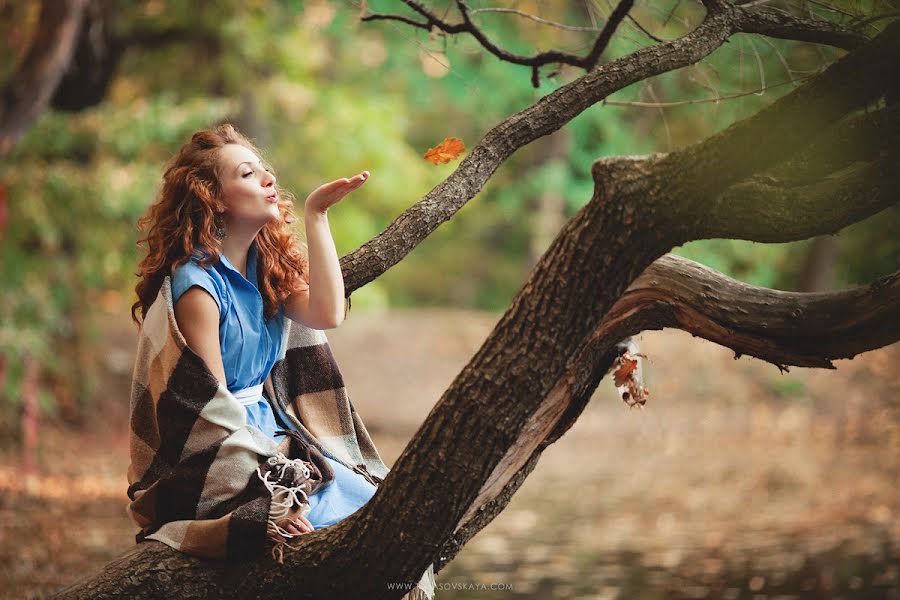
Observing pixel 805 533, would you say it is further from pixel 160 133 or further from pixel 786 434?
pixel 160 133

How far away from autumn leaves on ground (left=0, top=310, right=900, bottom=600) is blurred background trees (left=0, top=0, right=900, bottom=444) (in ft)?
4.37

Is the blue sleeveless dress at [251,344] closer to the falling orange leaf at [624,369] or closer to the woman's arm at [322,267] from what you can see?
the woman's arm at [322,267]

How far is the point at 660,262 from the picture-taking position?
2.96 m

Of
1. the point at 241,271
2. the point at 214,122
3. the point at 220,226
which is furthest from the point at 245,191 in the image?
the point at 214,122

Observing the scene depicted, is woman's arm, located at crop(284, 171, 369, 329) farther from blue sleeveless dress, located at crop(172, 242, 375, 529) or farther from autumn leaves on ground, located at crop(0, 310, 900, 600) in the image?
autumn leaves on ground, located at crop(0, 310, 900, 600)

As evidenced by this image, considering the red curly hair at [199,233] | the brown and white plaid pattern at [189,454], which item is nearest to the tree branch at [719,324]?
the brown and white plaid pattern at [189,454]

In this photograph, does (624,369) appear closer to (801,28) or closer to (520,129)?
(520,129)

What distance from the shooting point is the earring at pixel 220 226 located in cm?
300

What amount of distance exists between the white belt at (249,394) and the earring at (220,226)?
0.45 meters

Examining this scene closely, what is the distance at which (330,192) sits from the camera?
2.75m

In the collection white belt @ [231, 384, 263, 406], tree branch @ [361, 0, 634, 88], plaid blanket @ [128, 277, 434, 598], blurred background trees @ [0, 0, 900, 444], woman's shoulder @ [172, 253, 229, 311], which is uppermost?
blurred background trees @ [0, 0, 900, 444]

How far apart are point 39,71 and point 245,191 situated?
4.82 metres

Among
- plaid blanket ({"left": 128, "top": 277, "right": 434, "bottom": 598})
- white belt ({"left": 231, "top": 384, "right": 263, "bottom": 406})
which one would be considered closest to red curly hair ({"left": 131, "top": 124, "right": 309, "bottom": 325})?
plaid blanket ({"left": 128, "top": 277, "right": 434, "bottom": 598})

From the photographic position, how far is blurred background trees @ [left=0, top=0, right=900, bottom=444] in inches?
389
